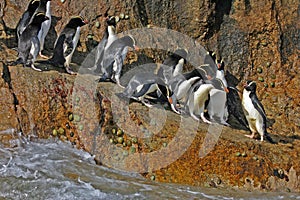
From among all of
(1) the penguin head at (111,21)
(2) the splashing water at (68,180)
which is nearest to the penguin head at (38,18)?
(1) the penguin head at (111,21)

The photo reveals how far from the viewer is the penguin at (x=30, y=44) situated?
883cm

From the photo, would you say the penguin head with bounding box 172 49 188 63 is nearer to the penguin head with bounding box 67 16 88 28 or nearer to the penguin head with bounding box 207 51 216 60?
the penguin head with bounding box 207 51 216 60

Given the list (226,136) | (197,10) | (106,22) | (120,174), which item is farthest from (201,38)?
(120,174)

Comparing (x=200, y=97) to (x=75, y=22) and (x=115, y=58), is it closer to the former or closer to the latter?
(x=115, y=58)

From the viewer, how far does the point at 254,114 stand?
8.46 metres

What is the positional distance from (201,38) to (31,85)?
3.39 m

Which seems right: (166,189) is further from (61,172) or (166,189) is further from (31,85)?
(31,85)

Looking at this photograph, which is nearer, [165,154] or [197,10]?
[165,154]

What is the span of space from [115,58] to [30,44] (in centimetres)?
123

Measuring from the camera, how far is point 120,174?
7.90 m

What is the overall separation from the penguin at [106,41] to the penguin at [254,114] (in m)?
2.24

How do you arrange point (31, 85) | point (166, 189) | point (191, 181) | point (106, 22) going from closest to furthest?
point (166, 189) → point (191, 181) → point (31, 85) → point (106, 22)

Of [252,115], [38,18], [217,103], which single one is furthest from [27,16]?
[252,115]

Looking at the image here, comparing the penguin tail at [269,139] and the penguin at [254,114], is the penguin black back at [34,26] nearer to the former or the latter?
the penguin at [254,114]
